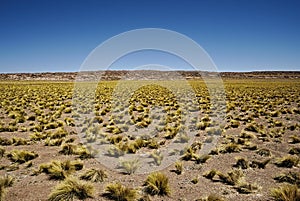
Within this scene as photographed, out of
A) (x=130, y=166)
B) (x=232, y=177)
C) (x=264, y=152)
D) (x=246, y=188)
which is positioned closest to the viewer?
(x=246, y=188)

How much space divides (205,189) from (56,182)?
307 centimetres

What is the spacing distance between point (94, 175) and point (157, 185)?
1441 mm

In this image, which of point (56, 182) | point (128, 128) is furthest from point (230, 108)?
point (56, 182)

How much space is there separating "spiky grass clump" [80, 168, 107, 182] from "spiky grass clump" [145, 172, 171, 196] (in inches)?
40.7

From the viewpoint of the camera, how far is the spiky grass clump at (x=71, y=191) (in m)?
4.75

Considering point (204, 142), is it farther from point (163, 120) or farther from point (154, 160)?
point (163, 120)

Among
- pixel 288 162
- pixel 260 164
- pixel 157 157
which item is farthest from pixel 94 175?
pixel 288 162

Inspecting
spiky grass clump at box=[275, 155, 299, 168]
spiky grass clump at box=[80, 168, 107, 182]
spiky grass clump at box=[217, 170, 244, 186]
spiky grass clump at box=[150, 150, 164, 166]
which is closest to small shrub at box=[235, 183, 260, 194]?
spiky grass clump at box=[217, 170, 244, 186]

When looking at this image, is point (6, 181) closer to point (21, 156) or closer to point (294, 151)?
point (21, 156)

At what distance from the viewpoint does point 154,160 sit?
7.22 meters

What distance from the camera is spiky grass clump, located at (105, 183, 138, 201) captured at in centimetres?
480

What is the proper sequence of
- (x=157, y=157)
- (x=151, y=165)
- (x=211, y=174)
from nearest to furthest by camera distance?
(x=211, y=174)
(x=151, y=165)
(x=157, y=157)

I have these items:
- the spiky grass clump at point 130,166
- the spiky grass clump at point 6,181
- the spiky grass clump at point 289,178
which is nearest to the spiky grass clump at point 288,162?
the spiky grass clump at point 289,178

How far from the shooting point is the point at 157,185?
17.4ft
